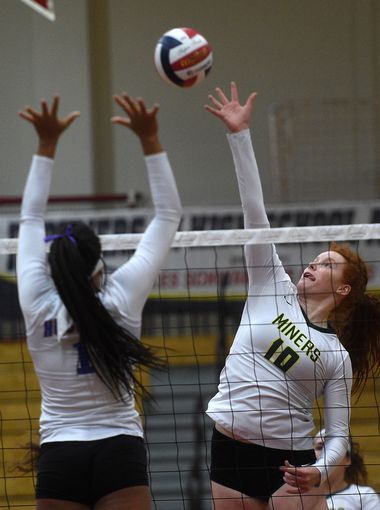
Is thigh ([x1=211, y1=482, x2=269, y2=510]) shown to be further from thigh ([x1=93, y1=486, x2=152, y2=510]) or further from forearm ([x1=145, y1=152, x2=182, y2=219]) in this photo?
forearm ([x1=145, y1=152, x2=182, y2=219])

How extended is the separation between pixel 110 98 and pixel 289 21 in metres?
2.36

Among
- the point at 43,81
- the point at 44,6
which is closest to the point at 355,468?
the point at 44,6

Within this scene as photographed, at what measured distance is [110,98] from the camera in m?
11.8

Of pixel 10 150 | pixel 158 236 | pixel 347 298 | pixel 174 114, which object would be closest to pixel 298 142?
pixel 174 114

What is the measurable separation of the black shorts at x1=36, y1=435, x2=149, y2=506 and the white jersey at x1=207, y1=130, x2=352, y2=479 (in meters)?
0.68

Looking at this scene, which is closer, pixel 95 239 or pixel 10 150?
pixel 95 239

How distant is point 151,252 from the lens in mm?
3252

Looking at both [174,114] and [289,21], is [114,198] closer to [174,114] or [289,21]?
[174,114]

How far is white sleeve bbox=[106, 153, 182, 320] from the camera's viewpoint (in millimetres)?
3223

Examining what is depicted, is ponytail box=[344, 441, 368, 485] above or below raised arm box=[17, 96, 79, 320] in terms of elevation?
below

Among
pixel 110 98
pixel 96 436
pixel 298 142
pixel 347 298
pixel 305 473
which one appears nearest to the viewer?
pixel 96 436

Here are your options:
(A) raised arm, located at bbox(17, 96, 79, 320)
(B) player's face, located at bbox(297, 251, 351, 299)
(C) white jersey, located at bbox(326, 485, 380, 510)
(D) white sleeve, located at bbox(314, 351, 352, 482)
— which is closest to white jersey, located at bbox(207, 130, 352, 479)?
(D) white sleeve, located at bbox(314, 351, 352, 482)

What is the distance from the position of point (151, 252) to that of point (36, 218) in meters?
0.42

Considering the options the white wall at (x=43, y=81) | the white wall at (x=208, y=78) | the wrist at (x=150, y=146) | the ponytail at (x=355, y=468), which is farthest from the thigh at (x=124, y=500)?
the white wall at (x=43, y=81)
